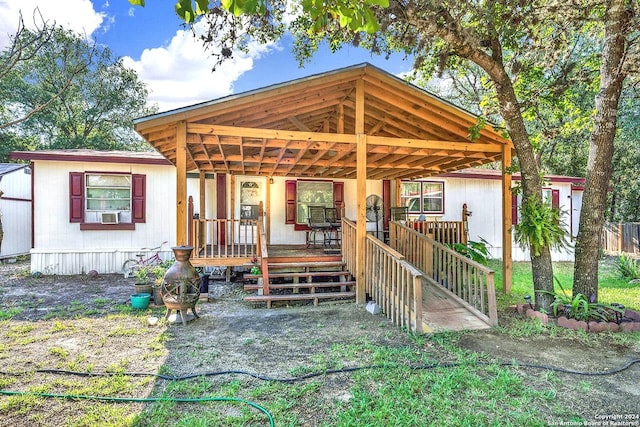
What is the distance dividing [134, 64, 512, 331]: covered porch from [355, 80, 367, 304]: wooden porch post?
0.05 feet

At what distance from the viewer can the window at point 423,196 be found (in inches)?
416

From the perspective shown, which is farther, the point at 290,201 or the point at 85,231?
the point at 290,201

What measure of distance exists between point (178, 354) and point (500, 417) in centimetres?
299

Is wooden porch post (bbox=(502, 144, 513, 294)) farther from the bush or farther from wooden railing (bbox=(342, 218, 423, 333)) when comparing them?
the bush

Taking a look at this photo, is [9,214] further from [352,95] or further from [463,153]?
[463,153]

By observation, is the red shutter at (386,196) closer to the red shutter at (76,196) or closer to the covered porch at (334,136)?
the covered porch at (334,136)

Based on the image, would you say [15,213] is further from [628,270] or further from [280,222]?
[628,270]

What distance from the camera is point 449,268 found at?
5.55m

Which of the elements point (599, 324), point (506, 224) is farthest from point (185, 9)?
point (506, 224)

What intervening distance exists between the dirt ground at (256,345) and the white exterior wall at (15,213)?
797 centimetres

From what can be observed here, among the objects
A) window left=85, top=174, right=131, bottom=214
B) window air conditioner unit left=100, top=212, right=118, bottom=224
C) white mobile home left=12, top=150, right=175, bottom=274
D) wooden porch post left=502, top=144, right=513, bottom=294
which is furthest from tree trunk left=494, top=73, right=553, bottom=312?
window air conditioner unit left=100, top=212, right=118, bottom=224

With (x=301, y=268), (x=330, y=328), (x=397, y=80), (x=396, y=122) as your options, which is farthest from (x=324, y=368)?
(x=396, y=122)

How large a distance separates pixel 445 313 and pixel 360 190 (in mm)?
2161

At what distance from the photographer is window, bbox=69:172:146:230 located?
8258 millimetres
